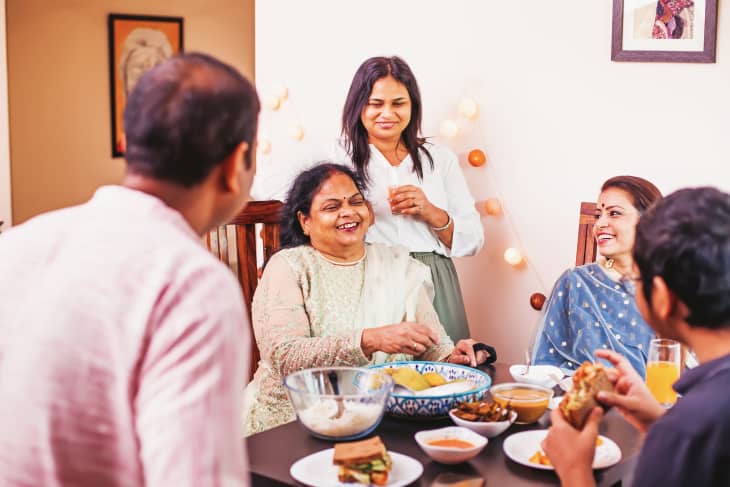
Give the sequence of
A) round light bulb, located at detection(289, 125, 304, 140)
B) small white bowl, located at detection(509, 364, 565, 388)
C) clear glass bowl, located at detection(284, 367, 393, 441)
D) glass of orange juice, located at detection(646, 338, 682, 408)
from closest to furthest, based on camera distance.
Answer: clear glass bowl, located at detection(284, 367, 393, 441)
glass of orange juice, located at detection(646, 338, 682, 408)
small white bowl, located at detection(509, 364, 565, 388)
round light bulb, located at detection(289, 125, 304, 140)

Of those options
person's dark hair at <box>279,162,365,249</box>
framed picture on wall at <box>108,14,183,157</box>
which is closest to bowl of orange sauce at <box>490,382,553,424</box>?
person's dark hair at <box>279,162,365,249</box>

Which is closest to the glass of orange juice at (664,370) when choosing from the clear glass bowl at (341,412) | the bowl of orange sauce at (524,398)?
the bowl of orange sauce at (524,398)

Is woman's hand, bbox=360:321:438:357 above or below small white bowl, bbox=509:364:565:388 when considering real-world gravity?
above

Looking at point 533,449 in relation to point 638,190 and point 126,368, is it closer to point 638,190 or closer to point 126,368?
point 126,368

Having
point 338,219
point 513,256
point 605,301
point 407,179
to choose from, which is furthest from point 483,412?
point 513,256

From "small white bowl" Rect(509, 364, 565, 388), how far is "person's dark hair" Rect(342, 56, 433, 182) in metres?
1.01

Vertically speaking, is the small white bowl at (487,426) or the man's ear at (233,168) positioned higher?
the man's ear at (233,168)

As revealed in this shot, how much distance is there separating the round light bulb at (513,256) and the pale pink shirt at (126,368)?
2.48 meters

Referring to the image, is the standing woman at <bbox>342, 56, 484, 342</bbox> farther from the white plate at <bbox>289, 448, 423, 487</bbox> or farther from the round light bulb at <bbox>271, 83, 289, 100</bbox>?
the white plate at <bbox>289, 448, 423, 487</bbox>

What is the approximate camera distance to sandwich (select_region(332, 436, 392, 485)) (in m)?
1.43

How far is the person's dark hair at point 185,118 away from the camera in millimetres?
948

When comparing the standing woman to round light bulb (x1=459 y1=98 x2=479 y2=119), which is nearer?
the standing woman

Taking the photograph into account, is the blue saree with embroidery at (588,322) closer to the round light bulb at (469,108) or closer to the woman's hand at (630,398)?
the round light bulb at (469,108)

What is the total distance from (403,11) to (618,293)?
1.49 m
